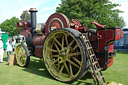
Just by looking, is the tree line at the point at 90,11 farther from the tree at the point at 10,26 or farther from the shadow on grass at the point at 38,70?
the tree at the point at 10,26

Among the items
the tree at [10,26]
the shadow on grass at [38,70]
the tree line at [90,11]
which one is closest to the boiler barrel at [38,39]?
the shadow on grass at [38,70]

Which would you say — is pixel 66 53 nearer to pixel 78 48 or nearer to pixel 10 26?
pixel 78 48

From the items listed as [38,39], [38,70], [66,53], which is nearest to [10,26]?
[38,39]

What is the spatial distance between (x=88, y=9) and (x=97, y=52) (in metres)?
11.2

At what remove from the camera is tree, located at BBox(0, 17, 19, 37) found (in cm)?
4026

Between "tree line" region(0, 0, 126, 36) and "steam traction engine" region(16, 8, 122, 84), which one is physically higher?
"tree line" region(0, 0, 126, 36)

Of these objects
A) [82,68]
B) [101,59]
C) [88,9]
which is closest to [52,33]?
[82,68]

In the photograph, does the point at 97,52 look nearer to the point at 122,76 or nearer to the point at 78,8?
the point at 122,76

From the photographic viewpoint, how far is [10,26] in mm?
40656

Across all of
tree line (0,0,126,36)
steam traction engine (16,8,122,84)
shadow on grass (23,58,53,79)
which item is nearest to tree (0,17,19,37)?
tree line (0,0,126,36)

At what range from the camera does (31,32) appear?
6.17 m

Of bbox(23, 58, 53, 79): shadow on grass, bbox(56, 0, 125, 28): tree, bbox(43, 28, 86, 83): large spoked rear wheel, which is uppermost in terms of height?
bbox(56, 0, 125, 28): tree

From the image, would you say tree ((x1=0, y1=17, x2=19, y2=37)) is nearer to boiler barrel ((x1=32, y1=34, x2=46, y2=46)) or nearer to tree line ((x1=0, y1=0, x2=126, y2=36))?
tree line ((x1=0, y1=0, x2=126, y2=36))

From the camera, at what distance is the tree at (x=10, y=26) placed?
40.3 m
